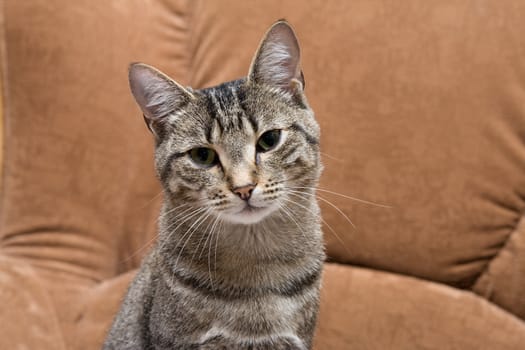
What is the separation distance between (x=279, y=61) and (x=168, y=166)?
0.26 metres

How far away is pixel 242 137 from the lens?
1001 millimetres

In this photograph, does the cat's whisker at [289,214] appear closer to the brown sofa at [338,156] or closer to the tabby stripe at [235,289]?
the tabby stripe at [235,289]

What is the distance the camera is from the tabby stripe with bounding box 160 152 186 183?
1.04 metres

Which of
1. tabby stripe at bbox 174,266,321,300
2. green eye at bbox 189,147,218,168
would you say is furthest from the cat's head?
tabby stripe at bbox 174,266,321,300

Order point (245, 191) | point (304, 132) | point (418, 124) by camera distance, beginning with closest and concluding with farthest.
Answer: point (245, 191), point (304, 132), point (418, 124)

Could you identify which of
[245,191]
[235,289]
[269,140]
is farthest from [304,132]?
[235,289]

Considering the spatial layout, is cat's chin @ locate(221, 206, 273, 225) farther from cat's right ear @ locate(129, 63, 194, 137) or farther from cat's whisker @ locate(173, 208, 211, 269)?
cat's right ear @ locate(129, 63, 194, 137)

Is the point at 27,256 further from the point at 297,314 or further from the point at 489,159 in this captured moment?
the point at 489,159

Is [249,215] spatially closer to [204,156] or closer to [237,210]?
[237,210]

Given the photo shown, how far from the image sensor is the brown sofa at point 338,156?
128 cm

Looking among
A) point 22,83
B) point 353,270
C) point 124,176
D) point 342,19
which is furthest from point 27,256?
point 342,19

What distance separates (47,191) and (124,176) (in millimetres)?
211

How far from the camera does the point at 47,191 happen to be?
5.15ft

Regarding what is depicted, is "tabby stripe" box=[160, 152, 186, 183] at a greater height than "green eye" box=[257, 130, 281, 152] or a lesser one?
lesser
